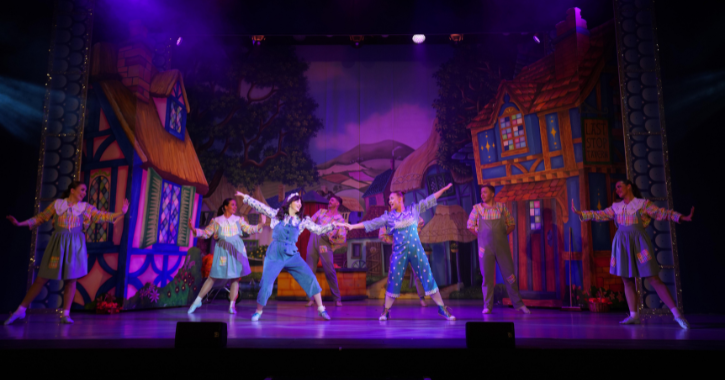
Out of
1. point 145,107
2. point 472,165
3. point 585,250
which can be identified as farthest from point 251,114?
point 585,250

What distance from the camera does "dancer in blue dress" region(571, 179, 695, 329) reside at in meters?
4.68

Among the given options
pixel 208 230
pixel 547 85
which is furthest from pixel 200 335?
pixel 547 85

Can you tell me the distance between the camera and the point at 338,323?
188 inches

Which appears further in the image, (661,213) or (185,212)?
(185,212)

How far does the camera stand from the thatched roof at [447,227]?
8.62 meters

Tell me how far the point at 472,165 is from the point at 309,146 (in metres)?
3.17

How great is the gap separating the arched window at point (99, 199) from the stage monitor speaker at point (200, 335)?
4.56 m

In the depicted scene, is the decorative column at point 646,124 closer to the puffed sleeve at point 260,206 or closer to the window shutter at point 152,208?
the puffed sleeve at point 260,206

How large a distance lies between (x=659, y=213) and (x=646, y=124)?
1.39 metres

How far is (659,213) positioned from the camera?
4.73 m

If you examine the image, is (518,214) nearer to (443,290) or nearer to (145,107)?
(443,290)

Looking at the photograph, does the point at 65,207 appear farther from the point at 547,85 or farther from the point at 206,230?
the point at 547,85

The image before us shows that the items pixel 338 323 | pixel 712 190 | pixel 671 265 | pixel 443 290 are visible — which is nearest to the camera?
pixel 338 323

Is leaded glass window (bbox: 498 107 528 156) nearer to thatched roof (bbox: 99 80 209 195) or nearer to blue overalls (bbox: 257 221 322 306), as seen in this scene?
blue overalls (bbox: 257 221 322 306)
